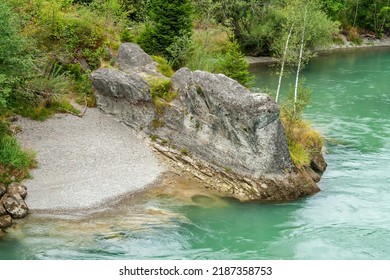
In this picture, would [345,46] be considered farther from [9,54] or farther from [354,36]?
[9,54]

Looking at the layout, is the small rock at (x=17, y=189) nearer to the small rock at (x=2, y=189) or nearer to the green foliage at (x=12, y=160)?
the small rock at (x=2, y=189)

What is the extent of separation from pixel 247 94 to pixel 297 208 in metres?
6.31

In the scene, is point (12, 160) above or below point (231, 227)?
above

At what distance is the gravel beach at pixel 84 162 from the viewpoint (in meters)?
25.1

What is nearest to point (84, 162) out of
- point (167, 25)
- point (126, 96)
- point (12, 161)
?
point (12, 161)

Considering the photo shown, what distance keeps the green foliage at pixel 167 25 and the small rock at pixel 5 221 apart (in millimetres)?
20644

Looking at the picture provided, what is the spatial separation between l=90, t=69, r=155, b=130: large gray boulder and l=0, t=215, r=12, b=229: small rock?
10648mm

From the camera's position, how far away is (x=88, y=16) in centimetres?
3809

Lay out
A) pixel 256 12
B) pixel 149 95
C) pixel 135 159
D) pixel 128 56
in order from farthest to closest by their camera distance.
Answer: pixel 256 12, pixel 128 56, pixel 149 95, pixel 135 159

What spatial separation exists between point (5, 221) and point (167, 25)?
21892mm

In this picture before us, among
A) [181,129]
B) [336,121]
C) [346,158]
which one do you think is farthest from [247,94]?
[336,121]

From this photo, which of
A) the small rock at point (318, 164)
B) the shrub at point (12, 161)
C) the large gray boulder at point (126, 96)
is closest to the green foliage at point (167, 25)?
the large gray boulder at point (126, 96)

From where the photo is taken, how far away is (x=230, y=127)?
27.5m
